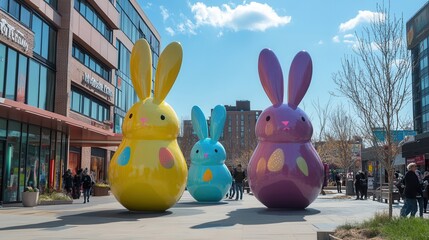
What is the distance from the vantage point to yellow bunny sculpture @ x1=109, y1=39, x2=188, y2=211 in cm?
1362

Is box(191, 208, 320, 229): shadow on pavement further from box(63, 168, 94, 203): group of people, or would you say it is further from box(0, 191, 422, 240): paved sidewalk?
box(63, 168, 94, 203): group of people

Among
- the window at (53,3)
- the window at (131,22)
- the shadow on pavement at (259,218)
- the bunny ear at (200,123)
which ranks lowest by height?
the shadow on pavement at (259,218)

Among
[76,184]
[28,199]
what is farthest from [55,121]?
[76,184]

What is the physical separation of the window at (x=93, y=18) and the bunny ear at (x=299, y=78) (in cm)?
1803

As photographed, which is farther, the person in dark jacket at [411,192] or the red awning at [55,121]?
the red awning at [55,121]

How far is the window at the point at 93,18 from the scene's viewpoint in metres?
30.1

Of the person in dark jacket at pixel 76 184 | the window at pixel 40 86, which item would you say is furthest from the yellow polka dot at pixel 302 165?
the window at pixel 40 86

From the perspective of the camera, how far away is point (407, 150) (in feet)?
168

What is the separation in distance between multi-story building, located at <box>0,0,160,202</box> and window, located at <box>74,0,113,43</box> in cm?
7

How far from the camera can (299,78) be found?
15.9m

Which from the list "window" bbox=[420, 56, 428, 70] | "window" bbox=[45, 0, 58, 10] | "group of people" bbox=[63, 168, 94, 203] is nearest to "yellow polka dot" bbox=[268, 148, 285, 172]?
"group of people" bbox=[63, 168, 94, 203]

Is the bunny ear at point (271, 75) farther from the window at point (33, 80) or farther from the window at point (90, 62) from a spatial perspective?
the window at point (90, 62)

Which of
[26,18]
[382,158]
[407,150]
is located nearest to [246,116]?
[407,150]

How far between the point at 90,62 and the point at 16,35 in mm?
12442
